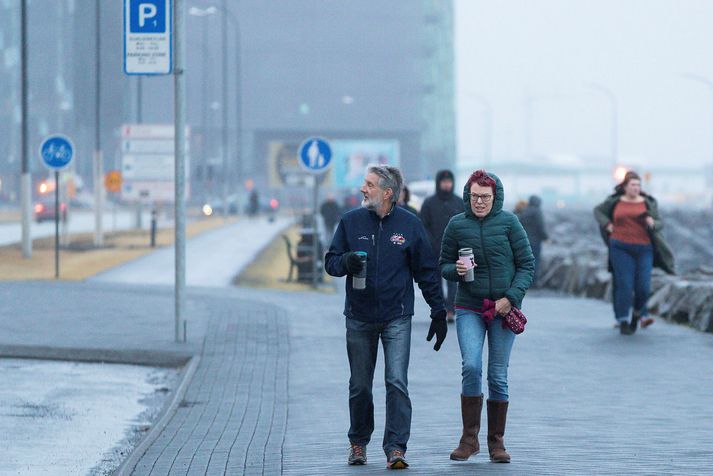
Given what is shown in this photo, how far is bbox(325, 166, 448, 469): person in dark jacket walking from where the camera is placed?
26.4 feet

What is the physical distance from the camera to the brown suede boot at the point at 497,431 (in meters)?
8.20

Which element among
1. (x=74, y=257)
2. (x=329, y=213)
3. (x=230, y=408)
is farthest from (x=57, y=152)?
(x=329, y=213)

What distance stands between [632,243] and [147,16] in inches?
219

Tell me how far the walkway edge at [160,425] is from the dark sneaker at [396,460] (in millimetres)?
1341

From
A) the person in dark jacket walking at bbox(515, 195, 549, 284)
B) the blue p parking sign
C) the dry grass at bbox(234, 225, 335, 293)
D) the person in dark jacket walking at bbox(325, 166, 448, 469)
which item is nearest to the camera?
the person in dark jacket walking at bbox(325, 166, 448, 469)

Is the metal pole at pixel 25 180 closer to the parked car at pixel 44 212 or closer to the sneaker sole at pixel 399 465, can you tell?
the sneaker sole at pixel 399 465

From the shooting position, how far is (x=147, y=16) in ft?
50.8

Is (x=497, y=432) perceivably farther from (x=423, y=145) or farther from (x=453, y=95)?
(x=453, y=95)

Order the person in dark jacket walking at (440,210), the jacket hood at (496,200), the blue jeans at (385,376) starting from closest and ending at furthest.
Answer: the blue jeans at (385,376)
the jacket hood at (496,200)
the person in dark jacket walking at (440,210)

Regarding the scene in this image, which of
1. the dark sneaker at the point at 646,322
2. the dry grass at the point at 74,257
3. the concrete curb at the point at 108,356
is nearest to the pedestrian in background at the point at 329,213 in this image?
the dry grass at the point at 74,257

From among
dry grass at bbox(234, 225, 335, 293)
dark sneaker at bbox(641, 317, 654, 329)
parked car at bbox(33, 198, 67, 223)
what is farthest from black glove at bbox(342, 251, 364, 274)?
parked car at bbox(33, 198, 67, 223)

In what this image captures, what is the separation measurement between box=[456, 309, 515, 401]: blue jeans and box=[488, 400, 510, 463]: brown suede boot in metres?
0.06

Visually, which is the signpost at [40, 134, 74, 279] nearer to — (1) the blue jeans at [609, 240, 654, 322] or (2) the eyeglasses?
(1) the blue jeans at [609, 240, 654, 322]

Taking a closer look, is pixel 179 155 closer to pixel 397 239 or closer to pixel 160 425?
pixel 160 425
